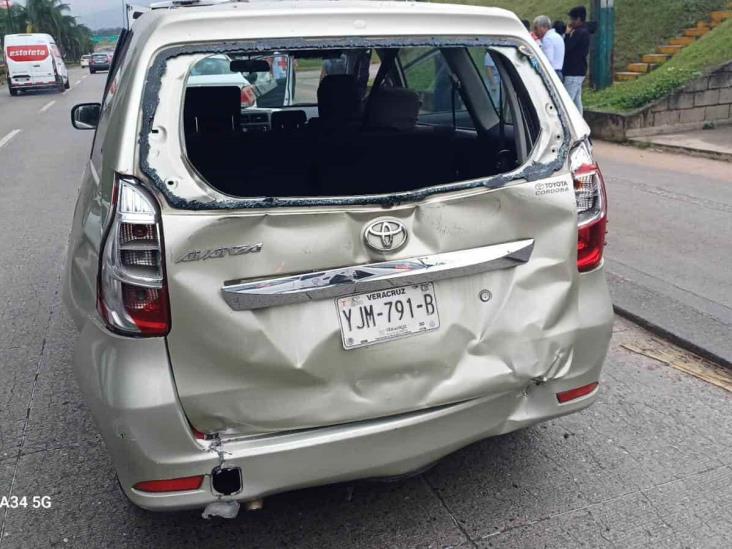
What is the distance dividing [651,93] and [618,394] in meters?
9.25

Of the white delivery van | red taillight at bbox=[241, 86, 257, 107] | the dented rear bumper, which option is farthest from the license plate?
the white delivery van

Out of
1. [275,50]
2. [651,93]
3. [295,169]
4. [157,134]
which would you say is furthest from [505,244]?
[651,93]

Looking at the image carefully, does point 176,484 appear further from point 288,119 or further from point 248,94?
point 248,94

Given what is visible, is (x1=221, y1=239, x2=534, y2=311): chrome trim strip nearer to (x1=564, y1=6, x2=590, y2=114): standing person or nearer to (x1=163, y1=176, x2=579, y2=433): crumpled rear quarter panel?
(x1=163, y1=176, x2=579, y2=433): crumpled rear quarter panel

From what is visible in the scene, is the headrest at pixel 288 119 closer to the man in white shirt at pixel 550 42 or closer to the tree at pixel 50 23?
the man in white shirt at pixel 550 42

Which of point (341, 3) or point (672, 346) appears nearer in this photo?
point (341, 3)

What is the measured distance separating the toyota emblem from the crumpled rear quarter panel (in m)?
0.03

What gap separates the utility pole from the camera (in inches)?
540

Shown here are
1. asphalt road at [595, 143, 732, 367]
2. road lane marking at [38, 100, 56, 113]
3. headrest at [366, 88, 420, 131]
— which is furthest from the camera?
road lane marking at [38, 100, 56, 113]

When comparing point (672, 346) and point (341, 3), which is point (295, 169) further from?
point (672, 346)

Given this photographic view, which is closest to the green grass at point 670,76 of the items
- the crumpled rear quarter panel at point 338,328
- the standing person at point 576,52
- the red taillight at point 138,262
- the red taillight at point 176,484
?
the standing person at point 576,52

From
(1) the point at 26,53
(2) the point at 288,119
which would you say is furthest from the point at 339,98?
(1) the point at 26,53

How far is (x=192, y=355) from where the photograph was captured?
7.54ft

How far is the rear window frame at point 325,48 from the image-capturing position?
7.55 ft
